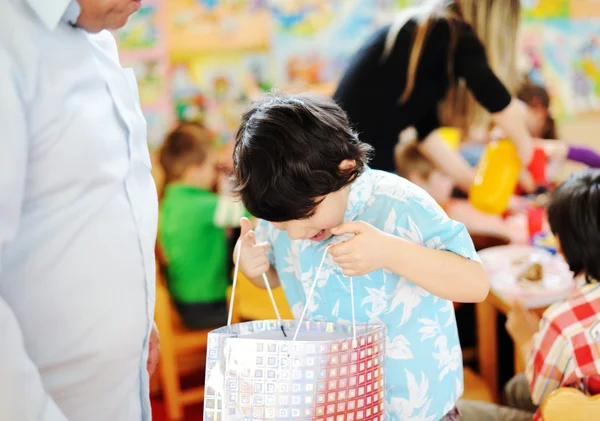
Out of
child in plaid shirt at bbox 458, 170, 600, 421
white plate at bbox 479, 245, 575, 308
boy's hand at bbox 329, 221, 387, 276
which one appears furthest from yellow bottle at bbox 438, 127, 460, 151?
boy's hand at bbox 329, 221, 387, 276

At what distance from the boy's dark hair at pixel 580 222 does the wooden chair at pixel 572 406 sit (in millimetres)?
340

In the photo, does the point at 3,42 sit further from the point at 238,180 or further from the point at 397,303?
the point at 397,303

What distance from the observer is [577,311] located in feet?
4.37

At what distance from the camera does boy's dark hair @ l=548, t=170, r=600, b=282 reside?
1374 mm

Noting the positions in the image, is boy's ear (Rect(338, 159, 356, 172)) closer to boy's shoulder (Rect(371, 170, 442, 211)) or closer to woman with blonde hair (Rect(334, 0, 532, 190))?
boy's shoulder (Rect(371, 170, 442, 211))

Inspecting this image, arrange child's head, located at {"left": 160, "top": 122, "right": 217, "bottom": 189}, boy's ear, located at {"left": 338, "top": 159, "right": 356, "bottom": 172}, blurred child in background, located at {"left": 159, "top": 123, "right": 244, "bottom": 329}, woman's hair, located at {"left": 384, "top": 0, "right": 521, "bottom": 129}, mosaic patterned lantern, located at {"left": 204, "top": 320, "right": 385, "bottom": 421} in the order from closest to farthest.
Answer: mosaic patterned lantern, located at {"left": 204, "top": 320, "right": 385, "bottom": 421} < boy's ear, located at {"left": 338, "top": 159, "right": 356, "bottom": 172} < woman's hair, located at {"left": 384, "top": 0, "right": 521, "bottom": 129} < blurred child in background, located at {"left": 159, "top": 123, "right": 244, "bottom": 329} < child's head, located at {"left": 160, "top": 122, "right": 217, "bottom": 189}

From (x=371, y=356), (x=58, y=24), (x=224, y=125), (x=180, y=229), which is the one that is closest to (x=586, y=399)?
(x=371, y=356)

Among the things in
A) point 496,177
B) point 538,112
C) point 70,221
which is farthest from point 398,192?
point 538,112

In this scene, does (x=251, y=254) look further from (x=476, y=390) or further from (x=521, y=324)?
(x=476, y=390)

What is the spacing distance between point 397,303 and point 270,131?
1.12 feet

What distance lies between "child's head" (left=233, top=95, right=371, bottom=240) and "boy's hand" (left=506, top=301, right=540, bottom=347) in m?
0.82

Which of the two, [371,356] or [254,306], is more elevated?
[371,356]

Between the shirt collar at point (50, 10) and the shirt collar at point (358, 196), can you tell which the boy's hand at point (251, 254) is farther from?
the shirt collar at point (50, 10)

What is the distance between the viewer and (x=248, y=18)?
299 centimetres
